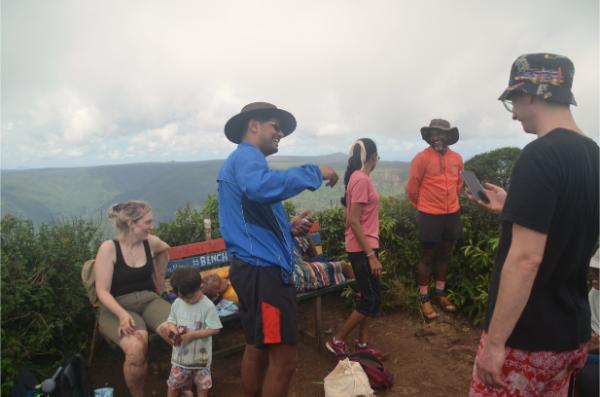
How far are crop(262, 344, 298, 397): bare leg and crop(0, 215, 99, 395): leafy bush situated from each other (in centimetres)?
174

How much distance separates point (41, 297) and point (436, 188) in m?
3.99

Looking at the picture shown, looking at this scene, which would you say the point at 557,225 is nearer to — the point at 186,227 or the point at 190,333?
the point at 190,333

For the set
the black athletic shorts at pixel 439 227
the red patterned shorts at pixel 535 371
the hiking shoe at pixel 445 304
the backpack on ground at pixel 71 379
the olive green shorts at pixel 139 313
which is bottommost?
the hiking shoe at pixel 445 304

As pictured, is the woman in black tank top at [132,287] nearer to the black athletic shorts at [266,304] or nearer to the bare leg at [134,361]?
the bare leg at [134,361]

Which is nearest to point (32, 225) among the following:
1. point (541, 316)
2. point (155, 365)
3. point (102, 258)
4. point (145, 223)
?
point (102, 258)

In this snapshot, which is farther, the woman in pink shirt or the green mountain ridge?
the green mountain ridge

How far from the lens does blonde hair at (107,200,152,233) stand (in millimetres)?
3410

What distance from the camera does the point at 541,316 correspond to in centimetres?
163

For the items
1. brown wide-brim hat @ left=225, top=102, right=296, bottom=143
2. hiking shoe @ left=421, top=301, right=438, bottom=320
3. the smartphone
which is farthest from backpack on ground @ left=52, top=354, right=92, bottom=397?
hiking shoe @ left=421, top=301, right=438, bottom=320

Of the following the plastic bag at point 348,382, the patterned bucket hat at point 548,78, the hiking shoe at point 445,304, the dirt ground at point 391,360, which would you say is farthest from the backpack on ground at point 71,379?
the hiking shoe at point 445,304

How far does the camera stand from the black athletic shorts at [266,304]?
2.38 metres

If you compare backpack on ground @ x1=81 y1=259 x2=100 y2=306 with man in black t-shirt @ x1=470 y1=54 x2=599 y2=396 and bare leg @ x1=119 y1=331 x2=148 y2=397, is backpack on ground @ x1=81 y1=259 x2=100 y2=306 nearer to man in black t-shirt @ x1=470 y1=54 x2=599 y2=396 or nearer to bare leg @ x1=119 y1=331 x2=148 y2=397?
bare leg @ x1=119 y1=331 x2=148 y2=397

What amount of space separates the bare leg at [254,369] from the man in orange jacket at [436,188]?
8.85 feet

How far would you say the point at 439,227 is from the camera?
14.9 ft
